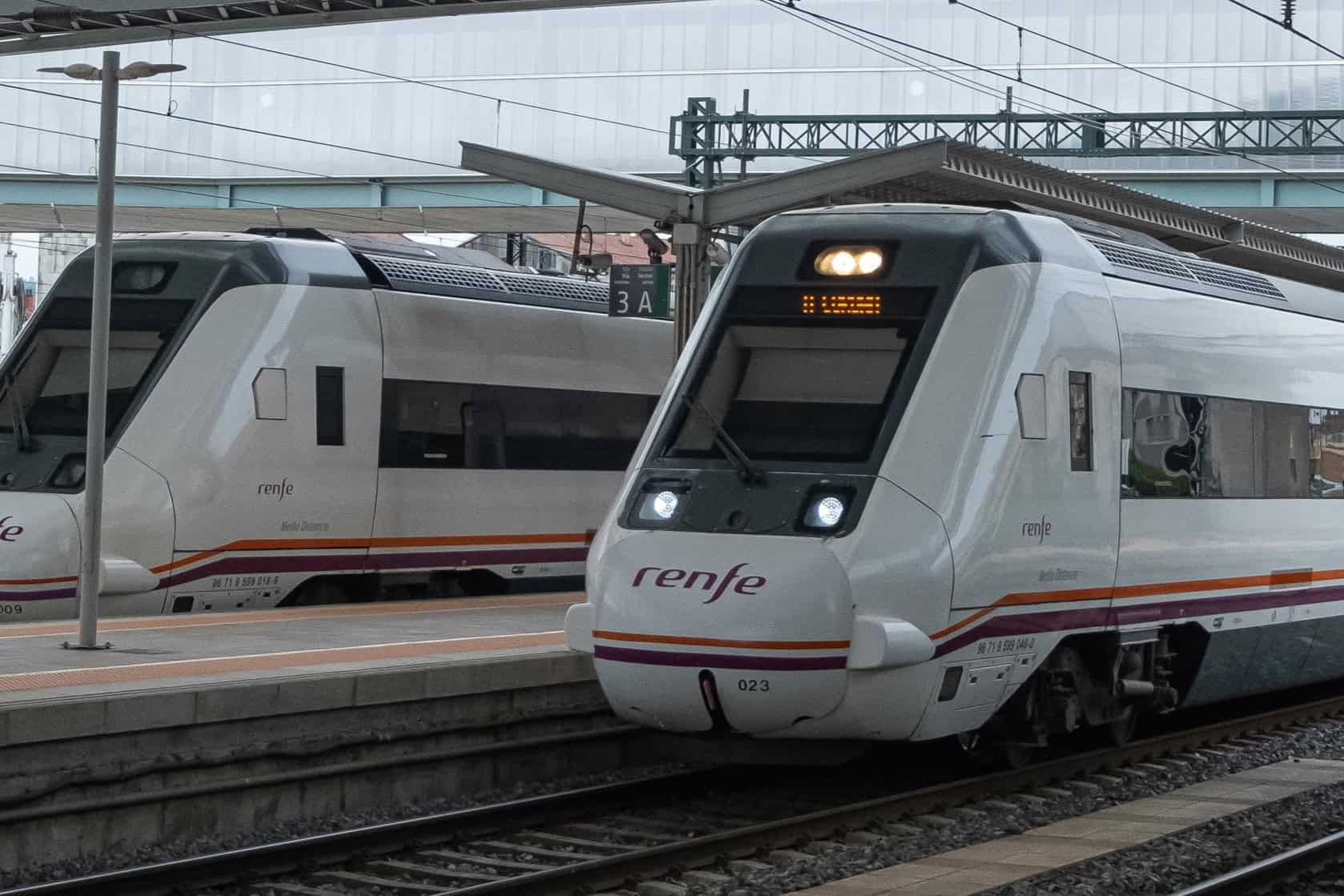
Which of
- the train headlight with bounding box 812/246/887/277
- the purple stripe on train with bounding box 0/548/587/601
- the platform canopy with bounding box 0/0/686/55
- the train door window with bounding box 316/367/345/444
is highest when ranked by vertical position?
the platform canopy with bounding box 0/0/686/55

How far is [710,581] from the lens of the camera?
852 centimetres

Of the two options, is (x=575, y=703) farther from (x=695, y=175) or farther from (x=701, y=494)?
(x=695, y=175)

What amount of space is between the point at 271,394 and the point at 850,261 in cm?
575

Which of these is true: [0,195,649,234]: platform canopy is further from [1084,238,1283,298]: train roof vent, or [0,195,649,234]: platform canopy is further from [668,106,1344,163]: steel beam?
[1084,238,1283,298]: train roof vent

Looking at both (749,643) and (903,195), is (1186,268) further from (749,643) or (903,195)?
(749,643)

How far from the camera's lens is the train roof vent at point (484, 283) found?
597 inches

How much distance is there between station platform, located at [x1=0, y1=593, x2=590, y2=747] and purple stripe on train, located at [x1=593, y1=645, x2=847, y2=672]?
5.45 ft

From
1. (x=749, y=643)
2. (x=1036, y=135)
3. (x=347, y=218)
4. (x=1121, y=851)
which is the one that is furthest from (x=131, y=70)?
(x=347, y=218)

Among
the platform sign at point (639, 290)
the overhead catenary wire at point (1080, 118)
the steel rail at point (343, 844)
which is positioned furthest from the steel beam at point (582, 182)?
the overhead catenary wire at point (1080, 118)

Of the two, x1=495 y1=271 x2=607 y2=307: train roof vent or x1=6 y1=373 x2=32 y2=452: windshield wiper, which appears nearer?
x1=6 y1=373 x2=32 y2=452: windshield wiper

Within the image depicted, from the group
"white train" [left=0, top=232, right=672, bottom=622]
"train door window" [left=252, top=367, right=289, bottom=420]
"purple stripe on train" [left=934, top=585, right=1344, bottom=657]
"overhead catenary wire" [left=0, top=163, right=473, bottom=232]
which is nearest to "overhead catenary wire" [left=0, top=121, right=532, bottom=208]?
"overhead catenary wire" [left=0, top=163, right=473, bottom=232]

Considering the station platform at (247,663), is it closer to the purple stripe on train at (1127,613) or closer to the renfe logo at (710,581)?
the renfe logo at (710,581)

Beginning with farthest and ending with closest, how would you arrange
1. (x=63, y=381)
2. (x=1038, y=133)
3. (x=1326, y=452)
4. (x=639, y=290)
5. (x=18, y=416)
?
1. (x=1038, y=133)
2. (x=639, y=290)
3. (x=63, y=381)
4. (x=18, y=416)
5. (x=1326, y=452)

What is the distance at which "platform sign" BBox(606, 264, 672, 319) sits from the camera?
1641 cm
